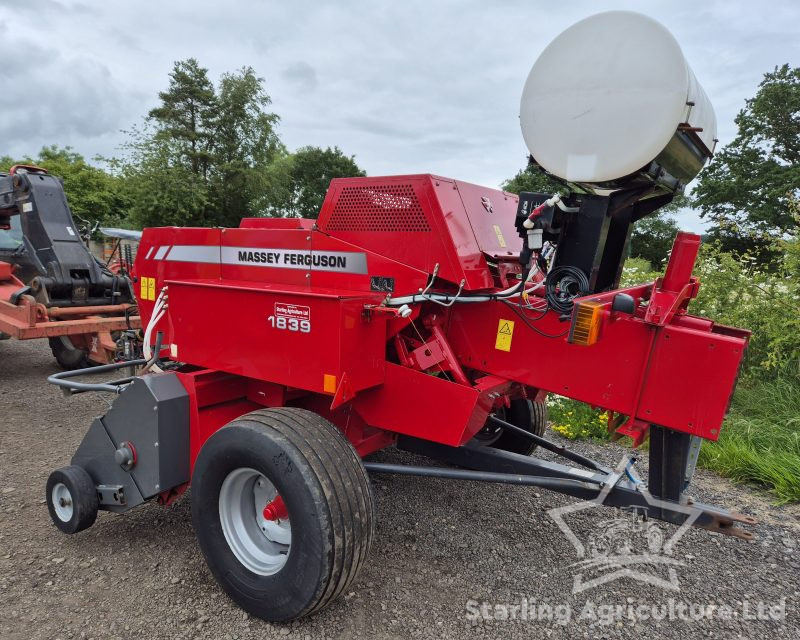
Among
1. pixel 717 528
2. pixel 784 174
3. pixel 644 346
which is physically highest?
pixel 784 174

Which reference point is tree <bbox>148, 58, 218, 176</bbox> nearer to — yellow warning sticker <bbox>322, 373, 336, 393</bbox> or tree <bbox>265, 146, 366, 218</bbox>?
tree <bbox>265, 146, 366, 218</bbox>

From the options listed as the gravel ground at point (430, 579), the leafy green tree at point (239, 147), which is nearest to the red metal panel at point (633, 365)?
the gravel ground at point (430, 579)

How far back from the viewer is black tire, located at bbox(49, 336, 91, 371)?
668cm

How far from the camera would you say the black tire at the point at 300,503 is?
215cm

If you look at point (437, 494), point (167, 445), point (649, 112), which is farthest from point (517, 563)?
point (649, 112)

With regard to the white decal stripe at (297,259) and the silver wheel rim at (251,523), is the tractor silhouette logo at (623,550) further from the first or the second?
the white decal stripe at (297,259)

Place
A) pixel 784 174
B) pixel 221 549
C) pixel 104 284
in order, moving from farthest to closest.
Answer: pixel 784 174 → pixel 104 284 → pixel 221 549

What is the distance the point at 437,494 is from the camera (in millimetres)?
3664

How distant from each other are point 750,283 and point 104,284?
736 cm

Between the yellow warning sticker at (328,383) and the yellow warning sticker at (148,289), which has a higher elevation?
the yellow warning sticker at (148,289)

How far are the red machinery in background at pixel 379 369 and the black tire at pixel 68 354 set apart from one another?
166 inches

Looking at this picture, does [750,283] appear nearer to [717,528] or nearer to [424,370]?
[717,528]

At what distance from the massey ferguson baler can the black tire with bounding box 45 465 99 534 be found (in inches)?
0.4

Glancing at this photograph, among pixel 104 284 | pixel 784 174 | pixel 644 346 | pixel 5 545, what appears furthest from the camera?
pixel 784 174
